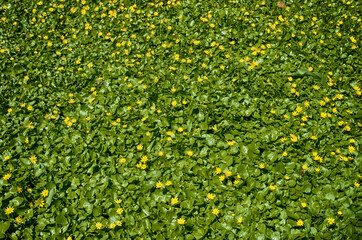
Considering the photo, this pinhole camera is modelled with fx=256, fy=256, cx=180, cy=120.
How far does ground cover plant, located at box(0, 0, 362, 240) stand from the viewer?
217 centimetres

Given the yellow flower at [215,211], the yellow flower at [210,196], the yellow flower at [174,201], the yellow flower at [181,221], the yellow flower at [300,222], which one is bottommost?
the yellow flower at [300,222]

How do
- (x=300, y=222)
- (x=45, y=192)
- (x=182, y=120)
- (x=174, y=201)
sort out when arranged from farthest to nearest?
1. (x=182, y=120)
2. (x=45, y=192)
3. (x=174, y=201)
4. (x=300, y=222)

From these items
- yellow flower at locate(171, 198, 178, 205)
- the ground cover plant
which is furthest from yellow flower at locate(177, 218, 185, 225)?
yellow flower at locate(171, 198, 178, 205)

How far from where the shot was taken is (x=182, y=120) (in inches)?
111

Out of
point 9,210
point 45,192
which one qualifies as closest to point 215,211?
point 45,192

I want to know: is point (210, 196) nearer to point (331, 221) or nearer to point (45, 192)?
point (331, 221)

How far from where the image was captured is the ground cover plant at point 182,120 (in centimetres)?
217

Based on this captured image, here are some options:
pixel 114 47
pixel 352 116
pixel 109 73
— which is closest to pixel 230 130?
pixel 352 116

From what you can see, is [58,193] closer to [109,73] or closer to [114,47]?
[109,73]

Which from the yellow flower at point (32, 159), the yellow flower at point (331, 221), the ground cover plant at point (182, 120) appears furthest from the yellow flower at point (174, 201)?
the yellow flower at point (32, 159)

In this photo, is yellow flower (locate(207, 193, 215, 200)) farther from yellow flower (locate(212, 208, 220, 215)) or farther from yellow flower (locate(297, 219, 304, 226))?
yellow flower (locate(297, 219, 304, 226))

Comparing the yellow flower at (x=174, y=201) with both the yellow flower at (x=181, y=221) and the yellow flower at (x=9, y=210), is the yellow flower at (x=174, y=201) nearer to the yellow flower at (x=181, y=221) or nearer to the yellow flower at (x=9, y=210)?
the yellow flower at (x=181, y=221)

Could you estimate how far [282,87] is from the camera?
321 centimetres

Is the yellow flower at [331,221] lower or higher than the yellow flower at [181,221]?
lower
